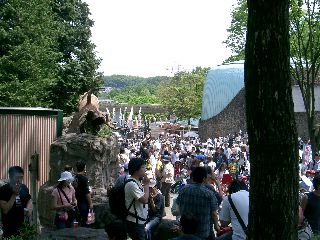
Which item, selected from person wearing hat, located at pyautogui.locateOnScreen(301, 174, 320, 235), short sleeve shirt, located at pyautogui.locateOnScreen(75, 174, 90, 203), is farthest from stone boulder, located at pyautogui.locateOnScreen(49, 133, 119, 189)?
person wearing hat, located at pyautogui.locateOnScreen(301, 174, 320, 235)

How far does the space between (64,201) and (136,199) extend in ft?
5.64

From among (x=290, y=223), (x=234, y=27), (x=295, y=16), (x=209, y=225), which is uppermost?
(x=234, y=27)

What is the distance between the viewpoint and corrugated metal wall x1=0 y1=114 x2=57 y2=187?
40.4 ft

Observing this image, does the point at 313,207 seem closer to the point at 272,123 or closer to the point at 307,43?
the point at 272,123

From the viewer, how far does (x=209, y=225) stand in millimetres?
Answer: 7195

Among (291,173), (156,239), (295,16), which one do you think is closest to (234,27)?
(295,16)

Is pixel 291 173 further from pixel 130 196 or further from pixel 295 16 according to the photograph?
pixel 295 16

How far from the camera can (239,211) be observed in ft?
21.3

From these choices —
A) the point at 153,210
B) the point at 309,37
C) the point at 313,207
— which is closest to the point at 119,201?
the point at 153,210

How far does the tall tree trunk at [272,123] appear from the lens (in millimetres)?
4730

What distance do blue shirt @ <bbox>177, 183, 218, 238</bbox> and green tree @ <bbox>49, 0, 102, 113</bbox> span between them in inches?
1003

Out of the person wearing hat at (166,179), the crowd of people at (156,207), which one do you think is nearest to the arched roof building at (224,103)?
the person wearing hat at (166,179)

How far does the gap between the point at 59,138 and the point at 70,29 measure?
22.2 metres

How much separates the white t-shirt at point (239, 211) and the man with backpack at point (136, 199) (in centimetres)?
92
